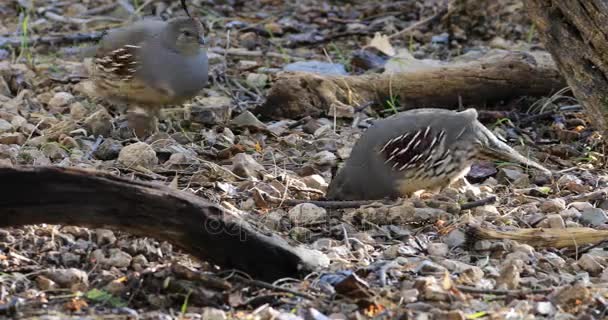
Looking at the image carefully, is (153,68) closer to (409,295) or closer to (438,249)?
(438,249)

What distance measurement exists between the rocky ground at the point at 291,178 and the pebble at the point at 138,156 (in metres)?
0.01

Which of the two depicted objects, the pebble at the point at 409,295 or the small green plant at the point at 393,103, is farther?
the small green plant at the point at 393,103

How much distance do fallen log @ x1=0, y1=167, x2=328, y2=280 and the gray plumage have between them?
97.0 inches

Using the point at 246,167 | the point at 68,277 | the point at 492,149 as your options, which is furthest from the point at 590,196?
the point at 68,277

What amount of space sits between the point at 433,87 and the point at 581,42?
1.65 metres

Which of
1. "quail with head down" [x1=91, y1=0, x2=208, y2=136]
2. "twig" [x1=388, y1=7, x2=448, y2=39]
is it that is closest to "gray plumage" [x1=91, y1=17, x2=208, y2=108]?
"quail with head down" [x1=91, y1=0, x2=208, y2=136]

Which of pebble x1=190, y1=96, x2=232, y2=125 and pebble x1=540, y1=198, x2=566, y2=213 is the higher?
pebble x1=540, y1=198, x2=566, y2=213

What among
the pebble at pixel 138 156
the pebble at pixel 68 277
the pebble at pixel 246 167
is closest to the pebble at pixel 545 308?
the pebble at pixel 68 277

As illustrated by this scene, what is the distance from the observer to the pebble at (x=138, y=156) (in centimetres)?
537

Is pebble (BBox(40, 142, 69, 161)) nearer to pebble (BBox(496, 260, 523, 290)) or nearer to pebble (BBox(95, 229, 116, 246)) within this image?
pebble (BBox(95, 229, 116, 246))

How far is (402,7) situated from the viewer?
28.7ft

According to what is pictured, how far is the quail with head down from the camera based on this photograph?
612 centimetres

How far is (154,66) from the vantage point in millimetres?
6145

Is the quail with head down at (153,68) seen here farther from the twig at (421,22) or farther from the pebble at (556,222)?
the pebble at (556,222)
